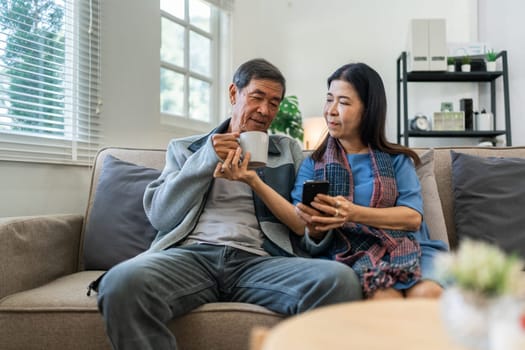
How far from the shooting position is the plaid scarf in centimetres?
118

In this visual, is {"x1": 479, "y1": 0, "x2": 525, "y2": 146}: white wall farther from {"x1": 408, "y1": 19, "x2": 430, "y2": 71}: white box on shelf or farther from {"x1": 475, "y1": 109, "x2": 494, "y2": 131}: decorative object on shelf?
{"x1": 408, "y1": 19, "x2": 430, "y2": 71}: white box on shelf

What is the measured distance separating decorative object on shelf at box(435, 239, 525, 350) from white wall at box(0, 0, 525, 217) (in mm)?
1757

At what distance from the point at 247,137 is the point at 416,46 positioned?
2687mm

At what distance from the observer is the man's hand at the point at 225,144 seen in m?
1.32

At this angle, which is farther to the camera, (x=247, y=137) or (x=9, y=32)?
(x=9, y=32)

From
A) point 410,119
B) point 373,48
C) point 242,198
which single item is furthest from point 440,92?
point 242,198

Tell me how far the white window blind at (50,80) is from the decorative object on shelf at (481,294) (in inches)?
68.8

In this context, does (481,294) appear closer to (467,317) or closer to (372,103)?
(467,317)

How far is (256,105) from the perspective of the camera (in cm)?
153

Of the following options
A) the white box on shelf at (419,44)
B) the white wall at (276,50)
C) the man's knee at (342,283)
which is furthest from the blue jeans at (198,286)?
the white box on shelf at (419,44)

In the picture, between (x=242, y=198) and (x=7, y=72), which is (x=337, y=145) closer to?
(x=242, y=198)

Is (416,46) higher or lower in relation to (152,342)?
higher

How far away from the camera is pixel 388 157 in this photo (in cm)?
148

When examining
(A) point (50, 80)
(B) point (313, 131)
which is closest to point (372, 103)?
(A) point (50, 80)
